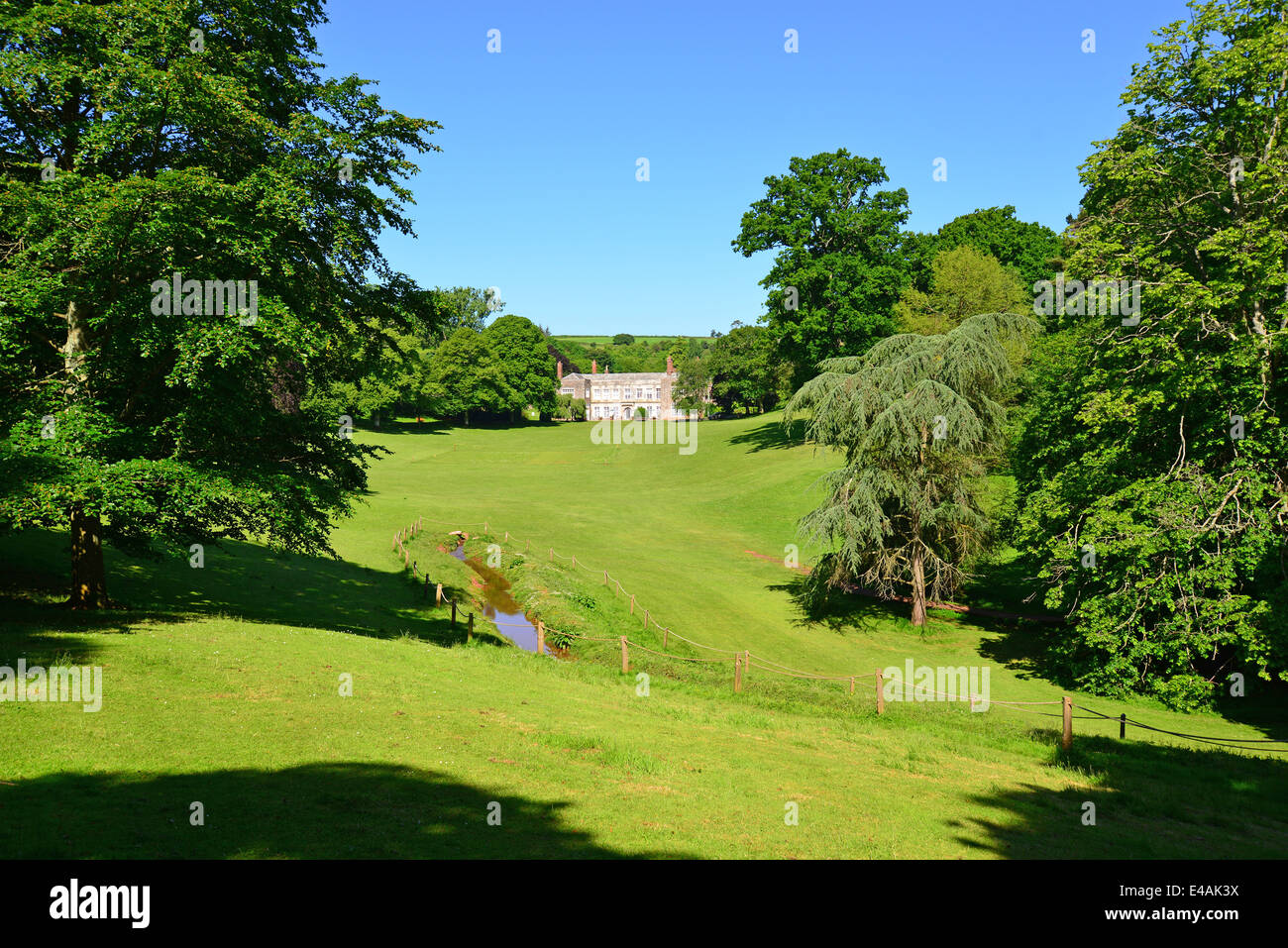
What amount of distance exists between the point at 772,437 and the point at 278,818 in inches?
2788

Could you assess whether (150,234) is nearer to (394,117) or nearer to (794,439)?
(394,117)

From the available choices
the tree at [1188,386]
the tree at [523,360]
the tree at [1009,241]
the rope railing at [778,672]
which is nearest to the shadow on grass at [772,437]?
the tree at [1009,241]

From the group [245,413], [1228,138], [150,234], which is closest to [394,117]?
[150,234]

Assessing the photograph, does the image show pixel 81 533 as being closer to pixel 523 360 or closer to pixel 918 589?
pixel 918 589

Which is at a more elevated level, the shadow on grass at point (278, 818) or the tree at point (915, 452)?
the tree at point (915, 452)

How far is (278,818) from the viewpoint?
7.98 metres

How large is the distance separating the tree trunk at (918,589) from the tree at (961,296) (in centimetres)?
3538

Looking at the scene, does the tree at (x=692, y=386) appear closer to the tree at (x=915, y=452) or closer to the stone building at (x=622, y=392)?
the stone building at (x=622, y=392)

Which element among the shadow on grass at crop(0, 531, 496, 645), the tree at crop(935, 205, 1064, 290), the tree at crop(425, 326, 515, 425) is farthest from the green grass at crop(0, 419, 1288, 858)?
the tree at crop(425, 326, 515, 425)

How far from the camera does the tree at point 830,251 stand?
62.5 m

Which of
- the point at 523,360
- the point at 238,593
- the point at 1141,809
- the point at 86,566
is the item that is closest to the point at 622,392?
the point at 523,360

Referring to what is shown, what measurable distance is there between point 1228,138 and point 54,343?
32.3m

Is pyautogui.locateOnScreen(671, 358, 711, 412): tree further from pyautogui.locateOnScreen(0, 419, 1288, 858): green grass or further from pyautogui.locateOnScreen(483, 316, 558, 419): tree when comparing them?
pyautogui.locateOnScreen(0, 419, 1288, 858): green grass
